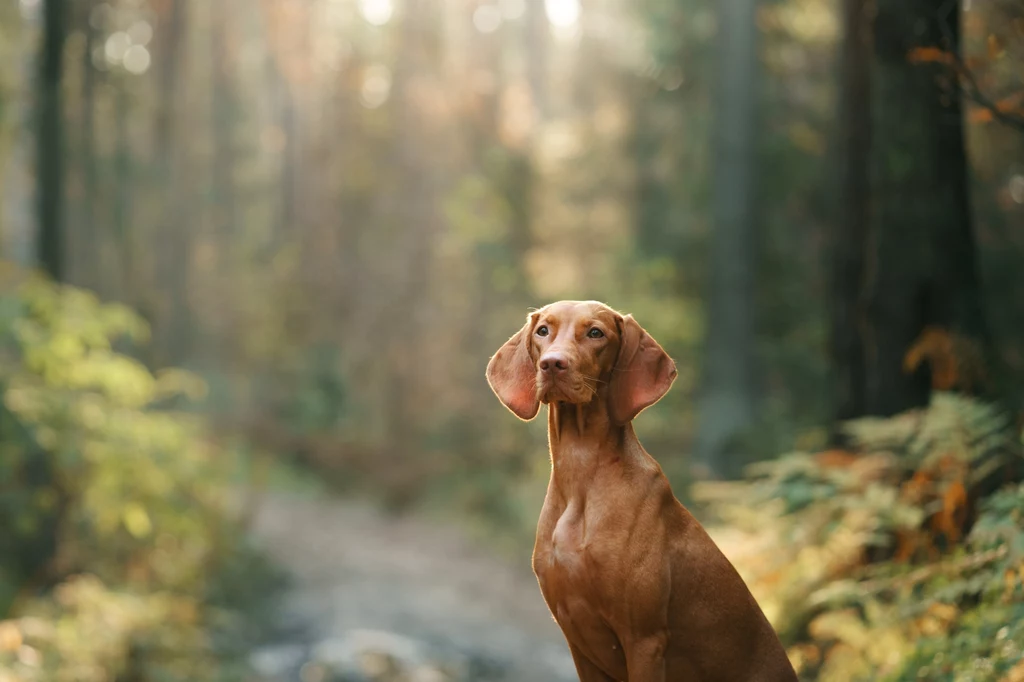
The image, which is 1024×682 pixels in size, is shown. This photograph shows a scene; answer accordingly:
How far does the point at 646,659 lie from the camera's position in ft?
10.3

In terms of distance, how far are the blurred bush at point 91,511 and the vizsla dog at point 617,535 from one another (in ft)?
18.0

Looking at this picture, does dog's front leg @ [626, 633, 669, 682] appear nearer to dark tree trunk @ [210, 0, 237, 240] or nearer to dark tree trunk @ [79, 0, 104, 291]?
dark tree trunk @ [79, 0, 104, 291]

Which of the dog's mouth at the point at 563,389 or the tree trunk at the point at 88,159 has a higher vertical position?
the tree trunk at the point at 88,159

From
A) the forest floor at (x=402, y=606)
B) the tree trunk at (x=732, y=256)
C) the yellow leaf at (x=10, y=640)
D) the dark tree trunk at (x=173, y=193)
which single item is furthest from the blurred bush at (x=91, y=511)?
the dark tree trunk at (x=173, y=193)

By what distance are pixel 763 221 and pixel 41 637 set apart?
10911 millimetres

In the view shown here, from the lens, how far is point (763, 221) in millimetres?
14414

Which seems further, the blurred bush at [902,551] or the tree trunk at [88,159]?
the tree trunk at [88,159]

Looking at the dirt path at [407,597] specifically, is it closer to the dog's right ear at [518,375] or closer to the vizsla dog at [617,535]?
the vizsla dog at [617,535]

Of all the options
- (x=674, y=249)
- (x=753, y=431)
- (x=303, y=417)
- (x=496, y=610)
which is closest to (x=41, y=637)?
(x=496, y=610)

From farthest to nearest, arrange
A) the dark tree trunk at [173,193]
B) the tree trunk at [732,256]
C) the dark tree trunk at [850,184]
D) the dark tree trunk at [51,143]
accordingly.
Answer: the dark tree trunk at [173,193]
the tree trunk at [732,256]
the dark tree trunk at [51,143]
the dark tree trunk at [850,184]

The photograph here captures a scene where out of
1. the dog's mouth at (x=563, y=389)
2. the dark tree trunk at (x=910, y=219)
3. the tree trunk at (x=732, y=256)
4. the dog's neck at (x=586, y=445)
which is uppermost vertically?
the tree trunk at (x=732, y=256)

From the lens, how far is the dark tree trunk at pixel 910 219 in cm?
686

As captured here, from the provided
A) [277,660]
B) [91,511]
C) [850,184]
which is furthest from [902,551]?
[91,511]

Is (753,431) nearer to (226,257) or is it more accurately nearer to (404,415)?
(404,415)
